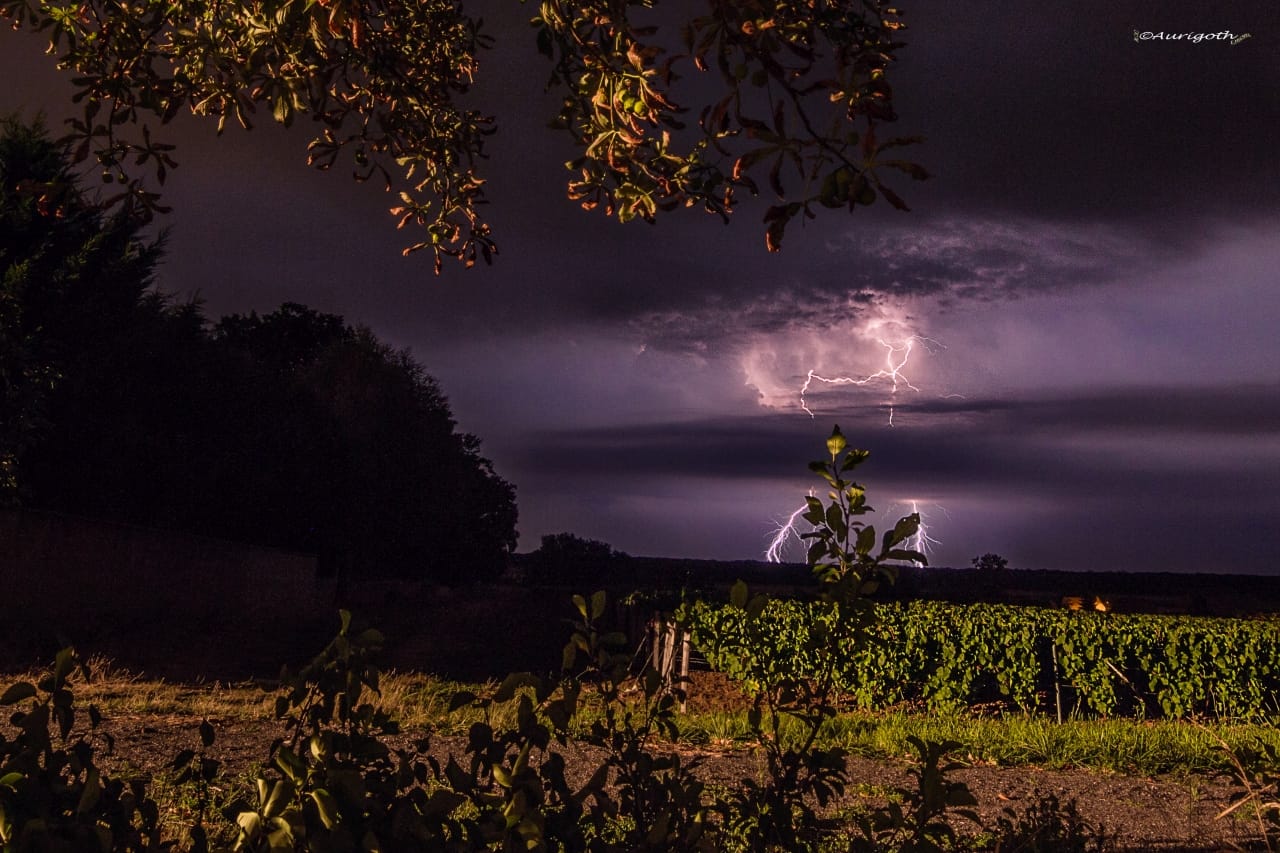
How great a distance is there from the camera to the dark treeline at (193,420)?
18297 mm

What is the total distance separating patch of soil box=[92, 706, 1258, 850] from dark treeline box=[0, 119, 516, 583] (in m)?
4.83

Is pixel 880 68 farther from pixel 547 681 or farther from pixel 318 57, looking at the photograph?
pixel 318 57

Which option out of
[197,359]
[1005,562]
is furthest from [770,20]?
[1005,562]

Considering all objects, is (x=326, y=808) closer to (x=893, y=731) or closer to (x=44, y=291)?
(x=893, y=731)

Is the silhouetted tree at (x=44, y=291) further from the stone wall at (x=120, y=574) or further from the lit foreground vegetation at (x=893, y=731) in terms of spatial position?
the lit foreground vegetation at (x=893, y=731)

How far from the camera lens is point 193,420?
2520cm

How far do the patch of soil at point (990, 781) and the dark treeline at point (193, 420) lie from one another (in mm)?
4829

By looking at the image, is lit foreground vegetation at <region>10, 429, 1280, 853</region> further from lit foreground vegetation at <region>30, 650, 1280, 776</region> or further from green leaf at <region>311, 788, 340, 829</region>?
lit foreground vegetation at <region>30, 650, 1280, 776</region>

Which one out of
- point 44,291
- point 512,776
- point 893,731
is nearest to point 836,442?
point 512,776

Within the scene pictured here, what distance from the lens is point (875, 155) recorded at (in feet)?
8.77

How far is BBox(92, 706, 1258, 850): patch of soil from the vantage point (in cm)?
720

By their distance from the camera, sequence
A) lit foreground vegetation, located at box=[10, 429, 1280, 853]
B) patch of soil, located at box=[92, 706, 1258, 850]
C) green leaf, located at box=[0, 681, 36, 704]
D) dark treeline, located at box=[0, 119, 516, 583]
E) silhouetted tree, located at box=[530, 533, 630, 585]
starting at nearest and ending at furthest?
lit foreground vegetation, located at box=[10, 429, 1280, 853] → green leaf, located at box=[0, 681, 36, 704] → patch of soil, located at box=[92, 706, 1258, 850] → dark treeline, located at box=[0, 119, 516, 583] → silhouetted tree, located at box=[530, 533, 630, 585]

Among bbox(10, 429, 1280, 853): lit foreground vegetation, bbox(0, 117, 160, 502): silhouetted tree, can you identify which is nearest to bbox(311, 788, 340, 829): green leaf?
bbox(10, 429, 1280, 853): lit foreground vegetation

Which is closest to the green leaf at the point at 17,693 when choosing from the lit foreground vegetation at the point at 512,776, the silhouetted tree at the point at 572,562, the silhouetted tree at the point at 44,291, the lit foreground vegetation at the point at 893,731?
the lit foreground vegetation at the point at 512,776
